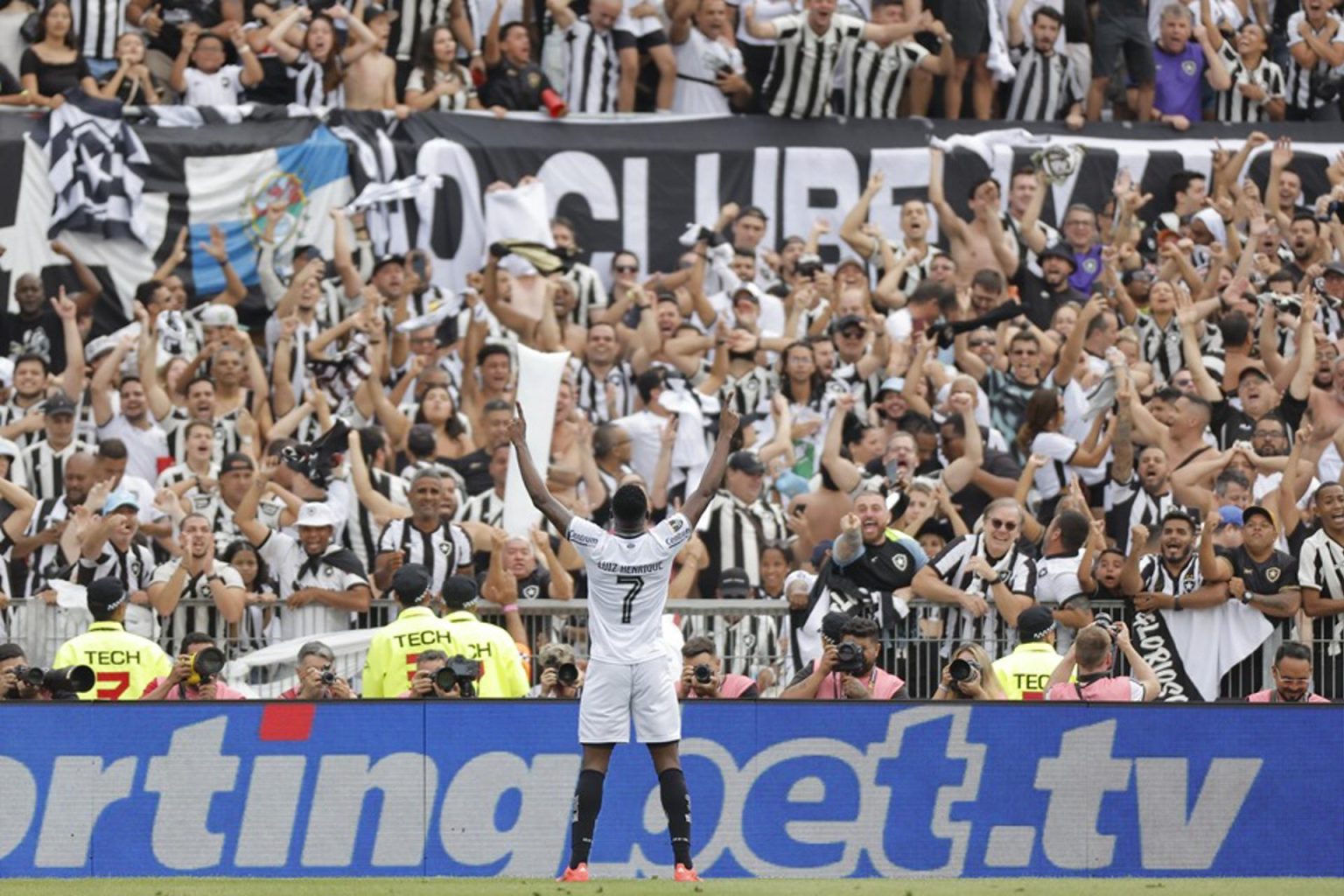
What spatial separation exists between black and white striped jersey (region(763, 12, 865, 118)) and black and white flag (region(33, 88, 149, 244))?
18.0 ft

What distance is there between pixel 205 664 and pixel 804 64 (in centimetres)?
1037

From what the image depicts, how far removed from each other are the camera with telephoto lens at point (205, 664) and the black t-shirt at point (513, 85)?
930cm

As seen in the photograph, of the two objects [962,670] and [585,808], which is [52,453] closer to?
[962,670]

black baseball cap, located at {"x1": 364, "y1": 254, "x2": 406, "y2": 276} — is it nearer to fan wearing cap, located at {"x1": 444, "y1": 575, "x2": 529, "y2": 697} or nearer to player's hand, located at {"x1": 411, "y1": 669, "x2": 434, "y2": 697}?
fan wearing cap, located at {"x1": 444, "y1": 575, "x2": 529, "y2": 697}

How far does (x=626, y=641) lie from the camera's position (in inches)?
471

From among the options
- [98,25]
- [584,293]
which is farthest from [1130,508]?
[98,25]

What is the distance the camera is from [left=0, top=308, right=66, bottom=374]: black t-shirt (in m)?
19.5

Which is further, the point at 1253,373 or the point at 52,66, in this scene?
the point at 52,66

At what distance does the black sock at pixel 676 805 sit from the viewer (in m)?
11.8

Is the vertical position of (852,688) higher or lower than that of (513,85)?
lower

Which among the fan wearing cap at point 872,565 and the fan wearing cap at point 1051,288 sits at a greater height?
the fan wearing cap at point 1051,288

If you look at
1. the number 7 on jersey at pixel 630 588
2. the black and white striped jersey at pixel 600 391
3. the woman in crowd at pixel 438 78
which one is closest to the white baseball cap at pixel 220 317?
the black and white striped jersey at pixel 600 391

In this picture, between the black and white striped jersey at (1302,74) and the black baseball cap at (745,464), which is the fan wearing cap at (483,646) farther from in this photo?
the black and white striped jersey at (1302,74)

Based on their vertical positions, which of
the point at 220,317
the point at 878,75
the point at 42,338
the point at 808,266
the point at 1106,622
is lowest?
the point at 1106,622
